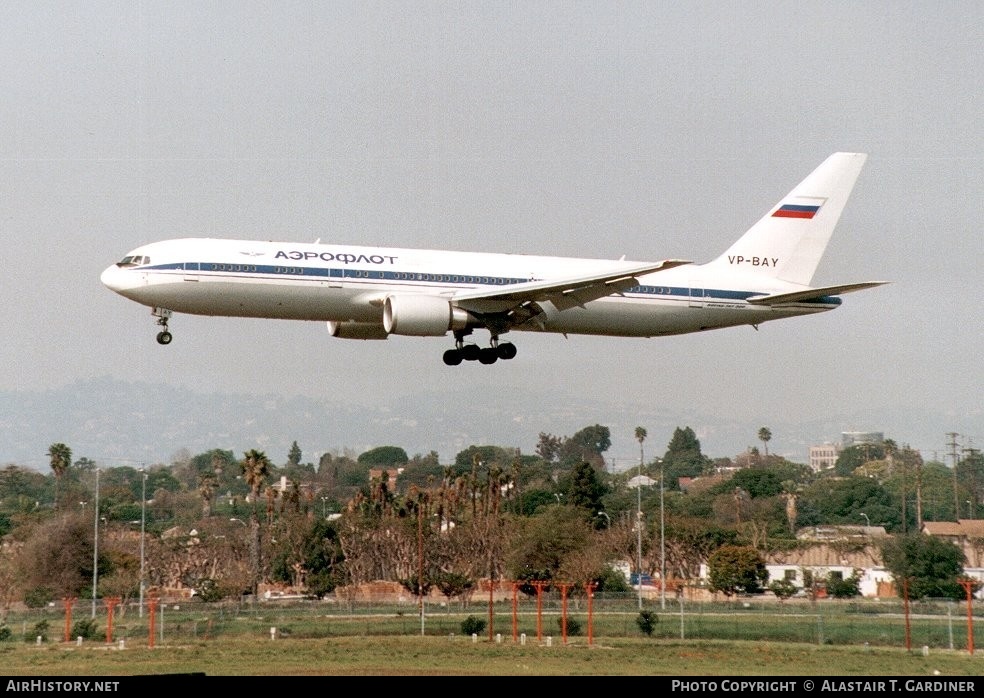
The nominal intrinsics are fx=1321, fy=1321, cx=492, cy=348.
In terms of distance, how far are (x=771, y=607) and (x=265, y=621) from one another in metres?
28.0

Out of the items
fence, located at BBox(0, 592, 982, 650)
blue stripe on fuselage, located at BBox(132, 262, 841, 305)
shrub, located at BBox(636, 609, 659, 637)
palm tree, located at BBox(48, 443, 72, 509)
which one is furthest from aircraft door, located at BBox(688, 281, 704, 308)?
palm tree, located at BBox(48, 443, 72, 509)

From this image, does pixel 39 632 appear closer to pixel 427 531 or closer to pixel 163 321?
pixel 163 321

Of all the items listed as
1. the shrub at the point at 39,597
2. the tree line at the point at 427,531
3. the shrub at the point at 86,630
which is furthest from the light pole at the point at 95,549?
the shrub at the point at 86,630

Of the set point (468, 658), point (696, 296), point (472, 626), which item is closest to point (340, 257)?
point (696, 296)

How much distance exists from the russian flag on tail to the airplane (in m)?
2.03

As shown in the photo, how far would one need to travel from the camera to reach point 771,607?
70.2m

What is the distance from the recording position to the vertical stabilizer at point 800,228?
5644 cm

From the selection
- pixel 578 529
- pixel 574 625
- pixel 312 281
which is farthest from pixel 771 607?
pixel 312 281

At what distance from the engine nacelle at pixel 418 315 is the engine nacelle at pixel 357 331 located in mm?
3366

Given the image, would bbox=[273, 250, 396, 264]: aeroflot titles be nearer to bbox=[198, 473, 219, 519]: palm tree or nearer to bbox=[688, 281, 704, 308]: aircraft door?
bbox=[688, 281, 704, 308]: aircraft door

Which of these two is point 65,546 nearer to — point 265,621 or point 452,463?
point 265,621

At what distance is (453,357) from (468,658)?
11.7 m

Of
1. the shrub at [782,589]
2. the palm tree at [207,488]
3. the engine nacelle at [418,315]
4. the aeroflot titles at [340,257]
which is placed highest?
the aeroflot titles at [340,257]

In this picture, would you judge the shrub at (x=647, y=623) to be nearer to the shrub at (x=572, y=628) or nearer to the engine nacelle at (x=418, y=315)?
the shrub at (x=572, y=628)
